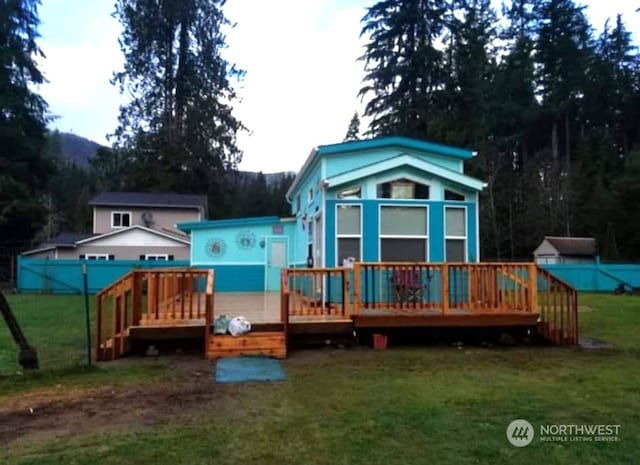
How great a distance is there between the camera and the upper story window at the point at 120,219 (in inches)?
1152

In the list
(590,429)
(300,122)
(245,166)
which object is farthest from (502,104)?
(590,429)

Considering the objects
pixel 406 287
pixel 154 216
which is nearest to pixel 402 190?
pixel 406 287

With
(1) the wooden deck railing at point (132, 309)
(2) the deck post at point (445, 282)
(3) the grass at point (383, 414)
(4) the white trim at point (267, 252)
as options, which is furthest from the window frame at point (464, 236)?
(4) the white trim at point (267, 252)

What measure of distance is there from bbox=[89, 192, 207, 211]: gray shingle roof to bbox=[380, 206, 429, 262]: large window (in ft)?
67.9

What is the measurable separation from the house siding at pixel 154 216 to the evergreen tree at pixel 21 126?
2828mm

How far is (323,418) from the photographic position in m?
4.47

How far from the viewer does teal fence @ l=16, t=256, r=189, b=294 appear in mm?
19781

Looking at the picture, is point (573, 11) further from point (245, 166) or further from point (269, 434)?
point (269, 434)

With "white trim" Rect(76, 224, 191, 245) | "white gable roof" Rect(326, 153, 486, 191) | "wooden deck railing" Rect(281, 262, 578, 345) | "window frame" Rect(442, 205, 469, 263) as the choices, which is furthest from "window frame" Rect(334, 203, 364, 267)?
"white trim" Rect(76, 224, 191, 245)

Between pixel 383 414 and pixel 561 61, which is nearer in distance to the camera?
pixel 383 414

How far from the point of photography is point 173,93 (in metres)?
33.2

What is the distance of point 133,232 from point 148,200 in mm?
4989

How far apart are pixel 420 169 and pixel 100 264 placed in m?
14.3

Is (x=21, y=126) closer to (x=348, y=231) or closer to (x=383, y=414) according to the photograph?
(x=348, y=231)
